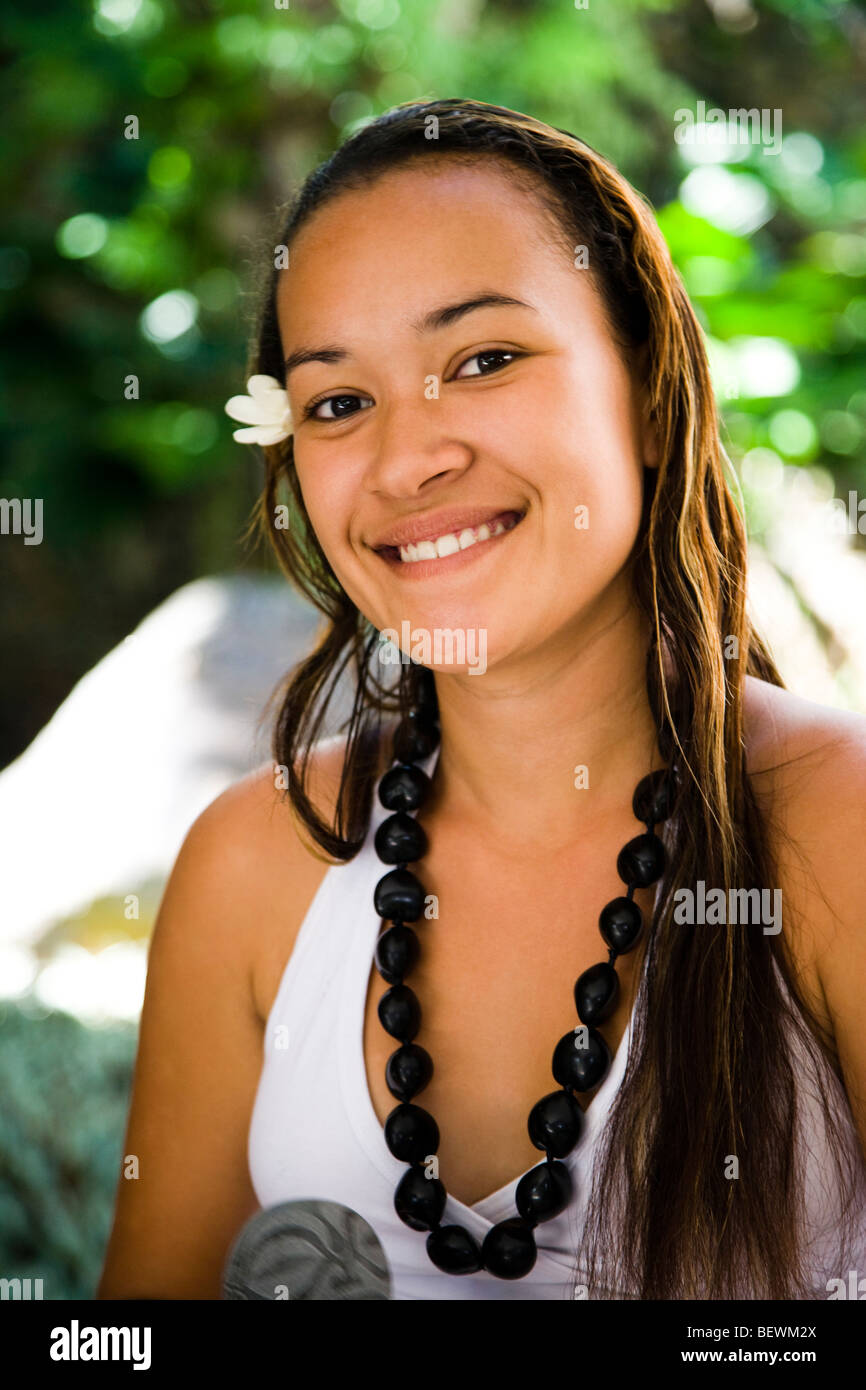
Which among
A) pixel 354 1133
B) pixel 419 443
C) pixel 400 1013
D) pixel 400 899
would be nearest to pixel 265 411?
pixel 419 443

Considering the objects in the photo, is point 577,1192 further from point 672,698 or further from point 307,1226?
point 672,698

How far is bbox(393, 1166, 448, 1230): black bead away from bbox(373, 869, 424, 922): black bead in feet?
0.80

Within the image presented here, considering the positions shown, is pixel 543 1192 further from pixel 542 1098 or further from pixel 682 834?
pixel 682 834

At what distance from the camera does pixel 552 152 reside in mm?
1219

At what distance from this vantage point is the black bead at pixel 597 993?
46.8 inches

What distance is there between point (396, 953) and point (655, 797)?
0.29 metres

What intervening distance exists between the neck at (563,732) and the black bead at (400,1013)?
18 cm

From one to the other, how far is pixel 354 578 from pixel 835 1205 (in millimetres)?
704

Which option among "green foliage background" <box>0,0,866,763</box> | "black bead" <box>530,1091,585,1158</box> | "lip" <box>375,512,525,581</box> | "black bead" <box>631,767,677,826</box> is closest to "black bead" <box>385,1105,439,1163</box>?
"black bead" <box>530,1091,585,1158</box>

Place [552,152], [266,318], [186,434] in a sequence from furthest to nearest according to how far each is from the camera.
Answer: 1. [186,434]
2. [266,318]
3. [552,152]

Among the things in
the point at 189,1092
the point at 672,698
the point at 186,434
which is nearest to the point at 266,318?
the point at 672,698

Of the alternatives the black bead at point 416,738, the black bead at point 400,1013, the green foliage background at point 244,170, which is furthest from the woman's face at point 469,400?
the green foliage background at point 244,170

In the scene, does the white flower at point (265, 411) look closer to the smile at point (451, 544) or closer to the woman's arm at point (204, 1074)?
the smile at point (451, 544)

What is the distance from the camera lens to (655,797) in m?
1.24
